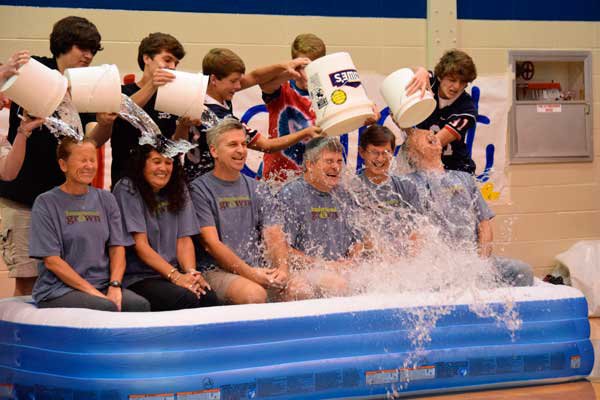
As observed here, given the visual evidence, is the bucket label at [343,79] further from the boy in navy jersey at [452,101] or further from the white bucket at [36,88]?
the white bucket at [36,88]

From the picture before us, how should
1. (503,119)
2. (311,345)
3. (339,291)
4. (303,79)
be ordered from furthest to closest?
(503,119) < (303,79) < (339,291) < (311,345)

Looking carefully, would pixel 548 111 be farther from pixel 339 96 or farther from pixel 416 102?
pixel 339 96

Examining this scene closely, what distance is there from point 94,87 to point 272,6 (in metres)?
2.39

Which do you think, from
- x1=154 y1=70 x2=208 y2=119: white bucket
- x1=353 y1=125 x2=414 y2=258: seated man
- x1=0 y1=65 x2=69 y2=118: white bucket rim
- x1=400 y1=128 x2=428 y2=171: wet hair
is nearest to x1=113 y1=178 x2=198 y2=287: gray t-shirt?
x1=154 y1=70 x2=208 y2=119: white bucket

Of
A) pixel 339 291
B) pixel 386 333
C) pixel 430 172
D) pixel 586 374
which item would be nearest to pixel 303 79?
pixel 430 172

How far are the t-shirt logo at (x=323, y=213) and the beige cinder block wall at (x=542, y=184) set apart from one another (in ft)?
8.04

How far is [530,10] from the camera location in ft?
20.3

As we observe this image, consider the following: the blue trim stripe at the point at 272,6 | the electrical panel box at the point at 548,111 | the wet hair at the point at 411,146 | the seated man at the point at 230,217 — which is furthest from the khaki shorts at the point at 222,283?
the electrical panel box at the point at 548,111

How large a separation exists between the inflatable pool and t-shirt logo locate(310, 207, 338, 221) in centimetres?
55

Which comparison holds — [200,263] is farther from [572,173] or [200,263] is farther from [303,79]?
[572,173]

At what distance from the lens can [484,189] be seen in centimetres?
609

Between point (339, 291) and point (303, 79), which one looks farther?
point (303, 79)

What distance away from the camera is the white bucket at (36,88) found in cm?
331

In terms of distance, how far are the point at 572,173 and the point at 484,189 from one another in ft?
2.46
